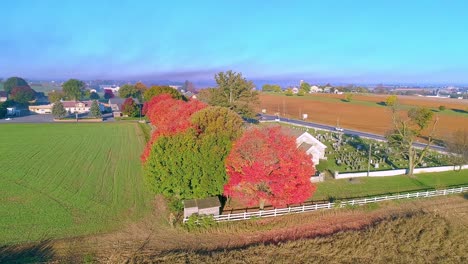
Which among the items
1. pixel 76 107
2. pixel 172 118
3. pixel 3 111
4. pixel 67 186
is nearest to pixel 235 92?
pixel 172 118

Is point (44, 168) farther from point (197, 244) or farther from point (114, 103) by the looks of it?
point (114, 103)

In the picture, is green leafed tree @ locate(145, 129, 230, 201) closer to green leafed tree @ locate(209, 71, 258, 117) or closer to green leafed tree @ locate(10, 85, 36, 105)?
green leafed tree @ locate(209, 71, 258, 117)

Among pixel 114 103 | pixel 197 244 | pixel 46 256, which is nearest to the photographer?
pixel 46 256

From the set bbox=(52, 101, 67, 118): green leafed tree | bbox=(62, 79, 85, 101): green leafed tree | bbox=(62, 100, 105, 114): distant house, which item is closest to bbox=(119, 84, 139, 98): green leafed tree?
bbox=(62, 79, 85, 101): green leafed tree

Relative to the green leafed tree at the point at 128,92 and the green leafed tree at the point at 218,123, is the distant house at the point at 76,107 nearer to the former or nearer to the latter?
the green leafed tree at the point at 128,92

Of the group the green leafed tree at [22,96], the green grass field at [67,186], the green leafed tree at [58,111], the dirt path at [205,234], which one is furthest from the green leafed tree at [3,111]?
the dirt path at [205,234]

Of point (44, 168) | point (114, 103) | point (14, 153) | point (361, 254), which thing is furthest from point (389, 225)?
point (114, 103)

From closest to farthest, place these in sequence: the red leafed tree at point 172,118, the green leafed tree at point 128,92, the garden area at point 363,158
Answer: the red leafed tree at point 172,118 → the garden area at point 363,158 → the green leafed tree at point 128,92
